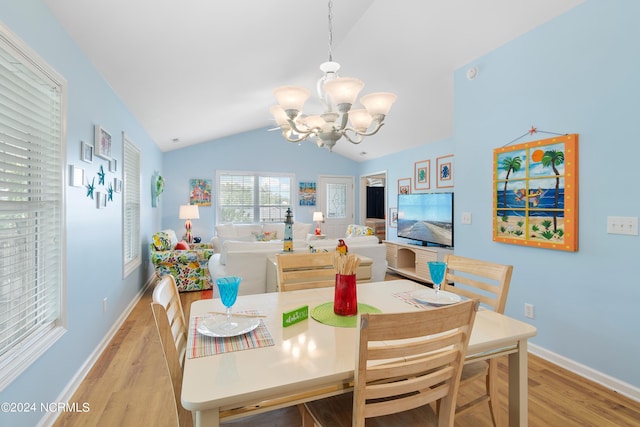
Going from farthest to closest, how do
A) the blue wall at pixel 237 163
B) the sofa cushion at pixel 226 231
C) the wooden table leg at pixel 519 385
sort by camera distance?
the blue wall at pixel 237 163 → the sofa cushion at pixel 226 231 → the wooden table leg at pixel 519 385

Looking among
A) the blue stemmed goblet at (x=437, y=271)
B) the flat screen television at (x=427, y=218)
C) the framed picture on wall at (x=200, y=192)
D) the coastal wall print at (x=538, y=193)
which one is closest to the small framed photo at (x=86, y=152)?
the blue stemmed goblet at (x=437, y=271)

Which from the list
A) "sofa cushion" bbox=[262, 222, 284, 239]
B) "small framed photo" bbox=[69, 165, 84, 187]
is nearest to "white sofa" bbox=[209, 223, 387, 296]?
"small framed photo" bbox=[69, 165, 84, 187]

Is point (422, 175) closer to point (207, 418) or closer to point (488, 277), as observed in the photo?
point (488, 277)

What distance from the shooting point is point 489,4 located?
2502 millimetres

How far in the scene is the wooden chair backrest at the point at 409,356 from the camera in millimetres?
886

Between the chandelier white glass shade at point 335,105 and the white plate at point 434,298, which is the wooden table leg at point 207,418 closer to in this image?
the white plate at point 434,298

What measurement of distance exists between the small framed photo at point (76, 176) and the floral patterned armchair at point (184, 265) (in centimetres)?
229

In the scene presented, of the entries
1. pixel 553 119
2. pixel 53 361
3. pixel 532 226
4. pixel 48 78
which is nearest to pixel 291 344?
pixel 53 361

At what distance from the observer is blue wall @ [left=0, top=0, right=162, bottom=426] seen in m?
1.57

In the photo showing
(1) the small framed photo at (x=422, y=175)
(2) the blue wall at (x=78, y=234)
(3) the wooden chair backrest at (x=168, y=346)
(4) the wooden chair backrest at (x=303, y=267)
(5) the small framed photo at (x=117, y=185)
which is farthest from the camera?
(1) the small framed photo at (x=422, y=175)

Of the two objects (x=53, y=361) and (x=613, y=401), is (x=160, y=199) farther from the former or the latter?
(x=613, y=401)

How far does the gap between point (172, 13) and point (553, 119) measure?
2.82 m

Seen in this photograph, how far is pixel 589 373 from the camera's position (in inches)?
87.4

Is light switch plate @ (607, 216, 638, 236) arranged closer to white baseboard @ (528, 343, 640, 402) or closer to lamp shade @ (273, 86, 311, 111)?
white baseboard @ (528, 343, 640, 402)
